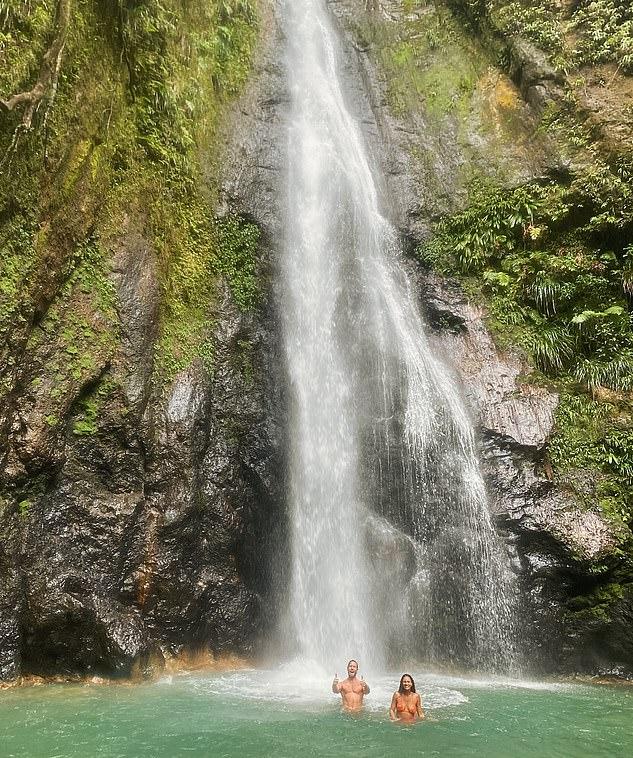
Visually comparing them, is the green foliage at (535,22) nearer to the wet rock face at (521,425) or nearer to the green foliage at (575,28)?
the green foliage at (575,28)

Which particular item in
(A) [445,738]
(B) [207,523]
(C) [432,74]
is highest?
(C) [432,74]

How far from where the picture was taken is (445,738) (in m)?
5.82

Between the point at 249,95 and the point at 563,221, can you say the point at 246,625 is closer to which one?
the point at 563,221

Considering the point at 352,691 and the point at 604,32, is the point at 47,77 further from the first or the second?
the point at 604,32

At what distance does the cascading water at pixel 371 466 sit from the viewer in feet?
31.1

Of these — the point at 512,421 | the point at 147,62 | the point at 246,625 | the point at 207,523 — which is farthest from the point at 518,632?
the point at 147,62

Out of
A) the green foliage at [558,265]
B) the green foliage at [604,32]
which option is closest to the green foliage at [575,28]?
the green foliage at [604,32]

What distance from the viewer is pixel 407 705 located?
248 inches

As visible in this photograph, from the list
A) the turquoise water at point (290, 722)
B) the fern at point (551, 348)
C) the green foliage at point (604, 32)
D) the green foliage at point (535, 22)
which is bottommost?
the turquoise water at point (290, 722)

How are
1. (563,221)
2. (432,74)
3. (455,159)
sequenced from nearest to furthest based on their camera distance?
(563,221), (455,159), (432,74)

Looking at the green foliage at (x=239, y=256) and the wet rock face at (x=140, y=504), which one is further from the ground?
the green foliage at (x=239, y=256)

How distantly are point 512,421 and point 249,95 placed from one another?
9.79m

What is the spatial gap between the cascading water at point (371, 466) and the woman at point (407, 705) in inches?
118

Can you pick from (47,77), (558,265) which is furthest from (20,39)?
(558,265)
